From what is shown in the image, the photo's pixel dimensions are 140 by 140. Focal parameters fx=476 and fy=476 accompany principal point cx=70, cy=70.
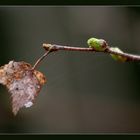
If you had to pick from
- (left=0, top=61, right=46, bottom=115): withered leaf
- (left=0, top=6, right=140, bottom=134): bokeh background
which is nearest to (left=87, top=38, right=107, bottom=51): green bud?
(left=0, top=61, right=46, bottom=115): withered leaf

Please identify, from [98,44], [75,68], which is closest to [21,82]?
[98,44]

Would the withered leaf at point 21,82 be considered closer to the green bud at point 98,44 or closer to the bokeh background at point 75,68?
the green bud at point 98,44

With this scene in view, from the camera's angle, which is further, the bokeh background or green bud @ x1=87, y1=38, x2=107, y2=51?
the bokeh background

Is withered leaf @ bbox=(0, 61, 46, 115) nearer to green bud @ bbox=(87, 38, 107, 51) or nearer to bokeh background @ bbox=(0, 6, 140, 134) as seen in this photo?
green bud @ bbox=(87, 38, 107, 51)

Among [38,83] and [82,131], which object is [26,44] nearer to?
[82,131]

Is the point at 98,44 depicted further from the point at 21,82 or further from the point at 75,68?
the point at 75,68

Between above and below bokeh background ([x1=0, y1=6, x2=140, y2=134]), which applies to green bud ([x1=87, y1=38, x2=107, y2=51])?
above
